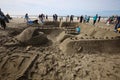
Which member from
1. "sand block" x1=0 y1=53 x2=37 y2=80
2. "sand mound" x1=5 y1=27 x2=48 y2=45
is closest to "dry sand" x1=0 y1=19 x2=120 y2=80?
"sand block" x1=0 y1=53 x2=37 y2=80

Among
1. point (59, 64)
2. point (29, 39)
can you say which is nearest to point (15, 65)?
point (59, 64)

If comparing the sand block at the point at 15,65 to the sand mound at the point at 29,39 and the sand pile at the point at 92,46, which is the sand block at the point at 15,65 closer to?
the sand mound at the point at 29,39

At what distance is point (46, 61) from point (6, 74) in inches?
77.3

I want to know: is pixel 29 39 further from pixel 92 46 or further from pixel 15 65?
pixel 92 46

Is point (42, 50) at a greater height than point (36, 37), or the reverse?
point (36, 37)

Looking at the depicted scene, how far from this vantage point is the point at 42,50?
7.97m

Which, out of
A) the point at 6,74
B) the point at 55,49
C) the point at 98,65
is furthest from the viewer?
the point at 55,49

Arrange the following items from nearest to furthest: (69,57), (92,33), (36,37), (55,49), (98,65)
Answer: (98,65), (69,57), (55,49), (36,37), (92,33)

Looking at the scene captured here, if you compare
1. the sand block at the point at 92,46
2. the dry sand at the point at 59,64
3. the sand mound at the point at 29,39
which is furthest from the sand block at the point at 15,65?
the sand block at the point at 92,46

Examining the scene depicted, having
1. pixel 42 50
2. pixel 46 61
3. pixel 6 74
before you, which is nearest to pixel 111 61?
pixel 46 61

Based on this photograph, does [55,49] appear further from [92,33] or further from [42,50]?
[92,33]

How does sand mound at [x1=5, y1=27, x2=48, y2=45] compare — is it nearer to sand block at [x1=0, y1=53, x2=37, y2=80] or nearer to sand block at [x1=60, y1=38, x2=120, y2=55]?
sand block at [x1=0, y1=53, x2=37, y2=80]

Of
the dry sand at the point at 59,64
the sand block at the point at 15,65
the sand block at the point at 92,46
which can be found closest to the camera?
the sand block at the point at 15,65

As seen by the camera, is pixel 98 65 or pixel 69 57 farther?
pixel 69 57
